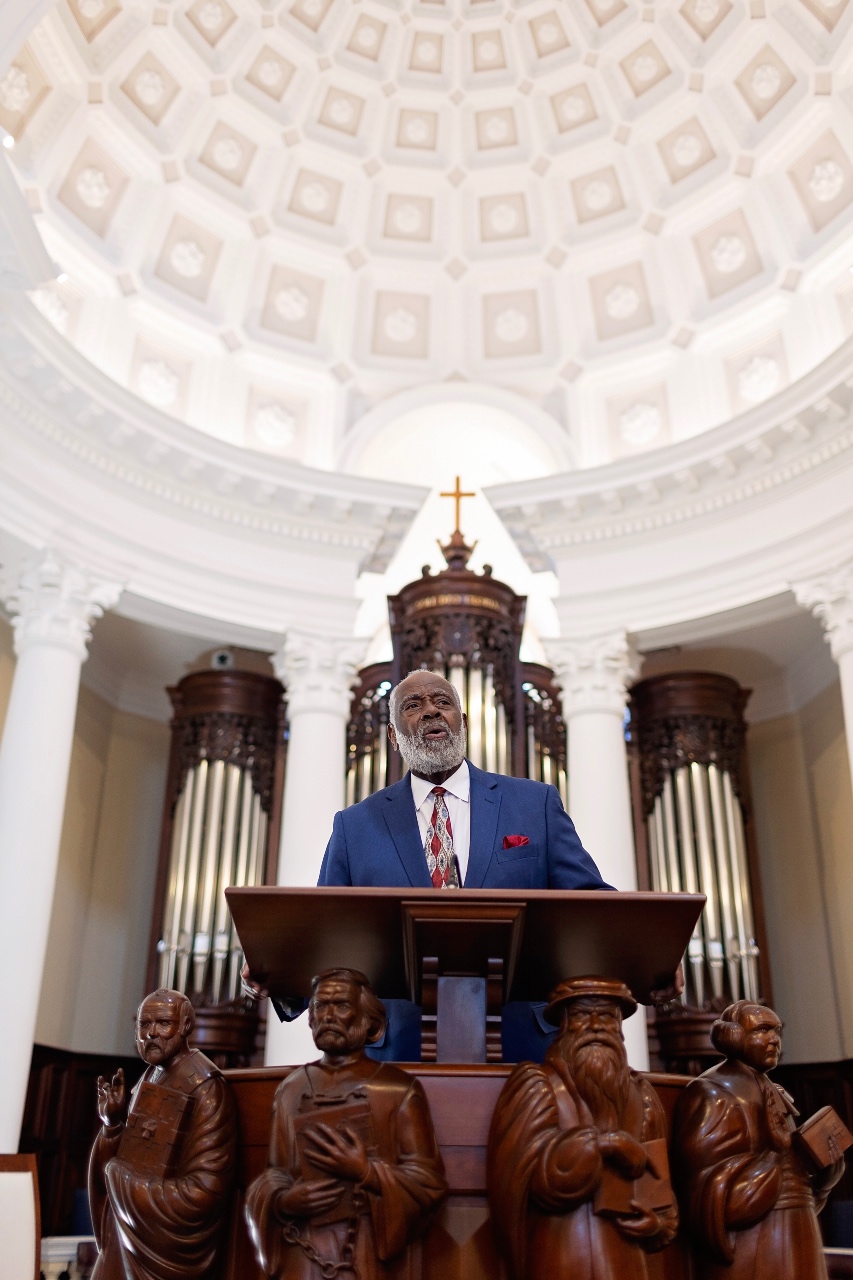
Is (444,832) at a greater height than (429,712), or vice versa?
(429,712)

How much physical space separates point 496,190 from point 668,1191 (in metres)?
11.3

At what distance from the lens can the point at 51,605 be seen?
28.3 ft

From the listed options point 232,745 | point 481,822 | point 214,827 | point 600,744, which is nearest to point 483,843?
point 481,822

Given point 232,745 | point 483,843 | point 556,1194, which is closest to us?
point 556,1194

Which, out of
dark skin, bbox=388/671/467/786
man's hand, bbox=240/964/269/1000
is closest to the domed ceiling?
dark skin, bbox=388/671/467/786

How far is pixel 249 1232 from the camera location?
1783mm

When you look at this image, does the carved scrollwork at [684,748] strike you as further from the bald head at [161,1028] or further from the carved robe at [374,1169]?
the carved robe at [374,1169]

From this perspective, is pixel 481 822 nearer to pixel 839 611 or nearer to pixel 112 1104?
pixel 112 1104

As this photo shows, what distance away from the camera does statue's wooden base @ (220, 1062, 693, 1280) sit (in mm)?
1812

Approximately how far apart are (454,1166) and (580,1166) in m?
0.25

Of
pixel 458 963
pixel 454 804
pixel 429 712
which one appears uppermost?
pixel 429 712

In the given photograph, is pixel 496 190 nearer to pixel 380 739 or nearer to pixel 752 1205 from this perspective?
pixel 380 739

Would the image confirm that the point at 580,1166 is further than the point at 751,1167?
No

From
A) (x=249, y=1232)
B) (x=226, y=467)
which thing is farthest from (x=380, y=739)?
(x=249, y=1232)
